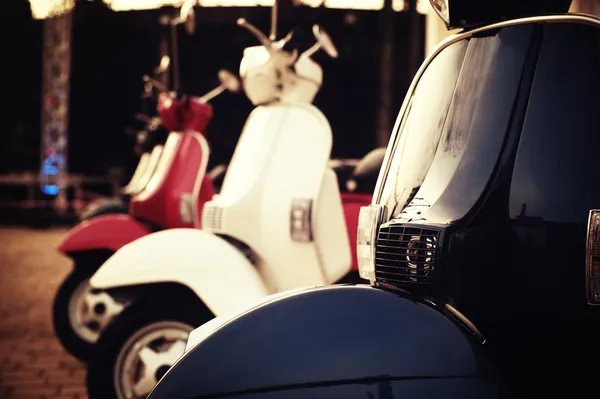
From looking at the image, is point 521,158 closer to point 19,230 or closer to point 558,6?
point 558,6

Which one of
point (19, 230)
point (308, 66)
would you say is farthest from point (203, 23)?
point (308, 66)

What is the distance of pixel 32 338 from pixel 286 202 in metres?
2.52

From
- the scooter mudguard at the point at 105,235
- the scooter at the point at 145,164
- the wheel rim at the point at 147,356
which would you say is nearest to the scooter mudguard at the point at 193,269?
the wheel rim at the point at 147,356

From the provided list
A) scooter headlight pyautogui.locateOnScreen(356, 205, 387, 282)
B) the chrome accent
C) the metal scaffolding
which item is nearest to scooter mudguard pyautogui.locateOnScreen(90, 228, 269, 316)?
scooter headlight pyautogui.locateOnScreen(356, 205, 387, 282)

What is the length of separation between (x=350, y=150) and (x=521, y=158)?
56.6ft

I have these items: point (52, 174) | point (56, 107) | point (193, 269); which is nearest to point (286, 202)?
point (193, 269)

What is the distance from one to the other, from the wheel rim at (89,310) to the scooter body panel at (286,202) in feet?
4.01

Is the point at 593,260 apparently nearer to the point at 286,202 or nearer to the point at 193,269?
the point at 193,269

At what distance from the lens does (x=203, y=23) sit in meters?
16.5

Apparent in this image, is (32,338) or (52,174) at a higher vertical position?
(32,338)

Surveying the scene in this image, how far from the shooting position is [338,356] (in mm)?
1052

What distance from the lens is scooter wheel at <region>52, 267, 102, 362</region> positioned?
156 inches

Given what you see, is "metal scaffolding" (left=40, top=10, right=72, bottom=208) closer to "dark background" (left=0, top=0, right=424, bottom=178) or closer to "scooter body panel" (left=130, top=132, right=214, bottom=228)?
"dark background" (left=0, top=0, right=424, bottom=178)

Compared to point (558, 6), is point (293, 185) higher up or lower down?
lower down
